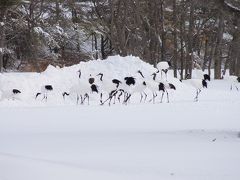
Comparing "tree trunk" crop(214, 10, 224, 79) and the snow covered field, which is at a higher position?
"tree trunk" crop(214, 10, 224, 79)

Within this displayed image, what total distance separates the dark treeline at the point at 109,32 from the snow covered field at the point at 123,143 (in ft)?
46.2

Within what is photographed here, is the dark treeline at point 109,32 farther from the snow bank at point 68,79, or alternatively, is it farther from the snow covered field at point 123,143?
the snow covered field at point 123,143

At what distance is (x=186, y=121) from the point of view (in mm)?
9234

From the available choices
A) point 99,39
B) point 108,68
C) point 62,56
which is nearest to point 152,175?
point 108,68

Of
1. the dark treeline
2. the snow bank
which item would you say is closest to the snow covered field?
the snow bank

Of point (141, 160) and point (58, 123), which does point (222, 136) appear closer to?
point (141, 160)

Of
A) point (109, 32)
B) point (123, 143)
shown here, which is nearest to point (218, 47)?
point (109, 32)

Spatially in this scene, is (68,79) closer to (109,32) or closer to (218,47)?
(218,47)

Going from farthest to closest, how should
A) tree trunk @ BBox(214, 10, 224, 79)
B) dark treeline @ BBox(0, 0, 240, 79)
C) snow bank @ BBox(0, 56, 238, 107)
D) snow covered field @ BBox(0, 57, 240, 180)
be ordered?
1. tree trunk @ BBox(214, 10, 224, 79)
2. dark treeline @ BBox(0, 0, 240, 79)
3. snow bank @ BBox(0, 56, 238, 107)
4. snow covered field @ BBox(0, 57, 240, 180)

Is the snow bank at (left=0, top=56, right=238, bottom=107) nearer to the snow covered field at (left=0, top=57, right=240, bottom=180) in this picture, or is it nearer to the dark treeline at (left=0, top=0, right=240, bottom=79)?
the snow covered field at (left=0, top=57, right=240, bottom=180)

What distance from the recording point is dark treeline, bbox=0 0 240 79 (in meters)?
26.6

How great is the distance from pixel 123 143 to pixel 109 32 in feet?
80.7

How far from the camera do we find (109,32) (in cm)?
3105

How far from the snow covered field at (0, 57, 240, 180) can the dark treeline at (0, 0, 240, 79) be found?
46.2 ft
